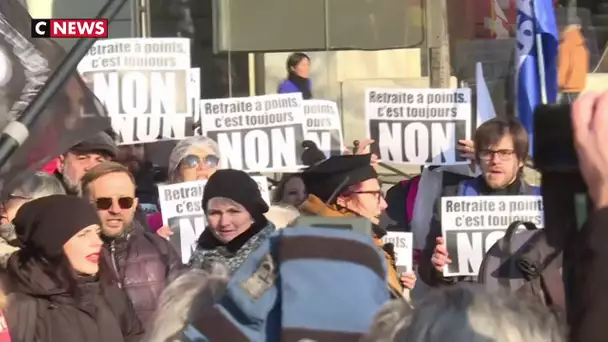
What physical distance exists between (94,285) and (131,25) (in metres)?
8.18

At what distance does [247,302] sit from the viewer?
2256 mm

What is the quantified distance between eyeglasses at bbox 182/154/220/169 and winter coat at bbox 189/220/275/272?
1.75 meters

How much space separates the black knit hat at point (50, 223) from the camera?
392 centimetres

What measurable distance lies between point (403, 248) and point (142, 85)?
2.50 meters

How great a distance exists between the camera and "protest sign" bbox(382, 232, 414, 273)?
5.60 m

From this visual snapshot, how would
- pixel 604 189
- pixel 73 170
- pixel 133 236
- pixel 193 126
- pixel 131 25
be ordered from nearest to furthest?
pixel 604 189 < pixel 133 236 < pixel 73 170 < pixel 193 126 < pixel 131 25

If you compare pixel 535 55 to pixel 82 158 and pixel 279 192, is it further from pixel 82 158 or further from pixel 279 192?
pixel 82 158

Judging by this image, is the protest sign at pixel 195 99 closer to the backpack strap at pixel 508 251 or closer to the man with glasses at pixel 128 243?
the man with glasses at pixel 128 243

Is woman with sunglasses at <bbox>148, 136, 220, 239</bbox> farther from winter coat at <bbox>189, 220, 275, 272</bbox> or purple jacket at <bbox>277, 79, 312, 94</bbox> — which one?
purple jacket at <bbox>277, 79, 312, 94</bbox>

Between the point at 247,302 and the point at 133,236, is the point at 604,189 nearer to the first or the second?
the point at 247,302

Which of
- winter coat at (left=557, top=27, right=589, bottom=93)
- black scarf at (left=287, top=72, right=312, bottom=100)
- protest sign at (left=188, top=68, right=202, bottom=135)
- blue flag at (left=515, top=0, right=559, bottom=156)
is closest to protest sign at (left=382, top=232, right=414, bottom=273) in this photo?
blue flag at (left=515, top=0, right=559, bottom=156)

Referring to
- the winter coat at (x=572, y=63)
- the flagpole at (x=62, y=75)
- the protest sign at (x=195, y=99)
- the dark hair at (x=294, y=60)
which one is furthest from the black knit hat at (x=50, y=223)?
the winter coat at (x=572, y=63)

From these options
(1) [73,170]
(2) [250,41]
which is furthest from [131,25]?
(1) [73,170]

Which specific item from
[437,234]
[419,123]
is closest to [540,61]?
[419,123]
